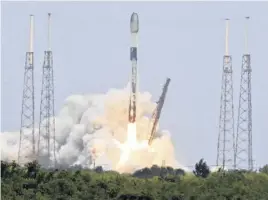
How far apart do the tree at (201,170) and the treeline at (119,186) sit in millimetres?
7280

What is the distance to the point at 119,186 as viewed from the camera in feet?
363

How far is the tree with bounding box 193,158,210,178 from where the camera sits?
129225 millimetres

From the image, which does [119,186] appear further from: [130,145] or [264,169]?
[130,145]

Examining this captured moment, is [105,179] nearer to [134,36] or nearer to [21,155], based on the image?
[134,36]

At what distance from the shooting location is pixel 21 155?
169 m

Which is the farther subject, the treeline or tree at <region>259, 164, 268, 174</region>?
tree at <region>259, 164, 268, 174</region>

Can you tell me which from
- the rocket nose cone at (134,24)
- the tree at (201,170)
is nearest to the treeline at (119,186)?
the tree at (201,170)

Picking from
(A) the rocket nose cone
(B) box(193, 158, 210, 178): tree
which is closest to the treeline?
(B) box(193, 158, 210, 178): tree

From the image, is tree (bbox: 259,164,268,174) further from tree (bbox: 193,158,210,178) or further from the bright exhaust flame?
the bright exhaust flame

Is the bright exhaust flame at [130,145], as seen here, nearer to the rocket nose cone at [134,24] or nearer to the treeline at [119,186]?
the rocket nose cone at [134,24]

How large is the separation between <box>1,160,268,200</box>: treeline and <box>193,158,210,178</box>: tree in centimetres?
728

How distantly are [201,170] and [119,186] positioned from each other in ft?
71.2

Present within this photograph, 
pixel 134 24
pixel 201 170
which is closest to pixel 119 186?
pixel 201 170

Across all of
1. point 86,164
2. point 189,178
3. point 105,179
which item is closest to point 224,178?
point 189,178
